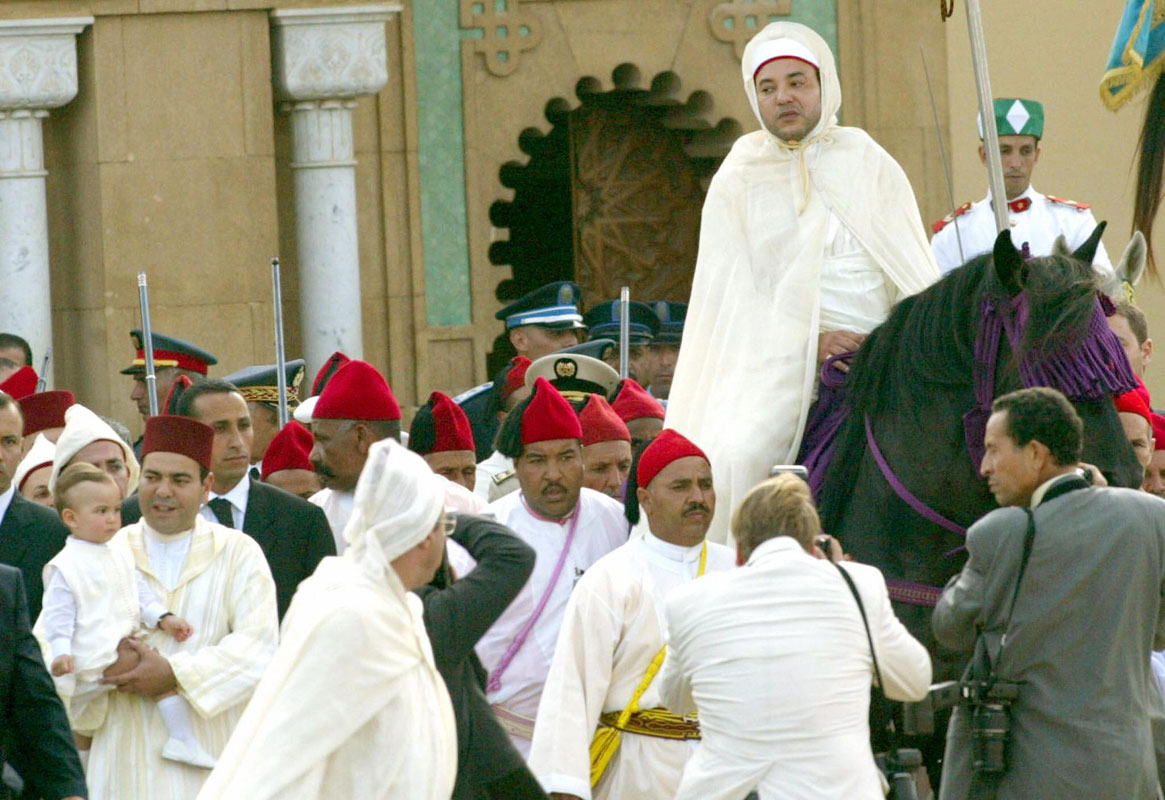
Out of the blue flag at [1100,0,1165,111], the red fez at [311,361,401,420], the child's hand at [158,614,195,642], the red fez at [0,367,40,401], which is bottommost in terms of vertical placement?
the child's hand at [158,614,195,642]

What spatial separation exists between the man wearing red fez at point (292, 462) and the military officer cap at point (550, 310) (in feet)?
10.8

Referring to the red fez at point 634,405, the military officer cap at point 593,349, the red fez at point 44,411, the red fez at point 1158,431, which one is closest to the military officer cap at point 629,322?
the military officer cap at point 593,349

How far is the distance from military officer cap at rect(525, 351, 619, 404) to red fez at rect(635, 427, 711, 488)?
2.61m

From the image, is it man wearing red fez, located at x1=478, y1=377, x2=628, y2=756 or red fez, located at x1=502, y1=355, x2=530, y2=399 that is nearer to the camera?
man wearing red fez, located at x1=478, y1=377, x2=628, y2=756

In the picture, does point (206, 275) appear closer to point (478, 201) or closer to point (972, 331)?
point (478, 201)

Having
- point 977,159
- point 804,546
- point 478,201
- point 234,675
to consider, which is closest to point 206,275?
point 478,201

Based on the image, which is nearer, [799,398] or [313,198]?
[799,398]

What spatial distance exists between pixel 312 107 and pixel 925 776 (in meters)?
7.45

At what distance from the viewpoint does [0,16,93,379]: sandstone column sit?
1369 centimetres

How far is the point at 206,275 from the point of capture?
14109mm

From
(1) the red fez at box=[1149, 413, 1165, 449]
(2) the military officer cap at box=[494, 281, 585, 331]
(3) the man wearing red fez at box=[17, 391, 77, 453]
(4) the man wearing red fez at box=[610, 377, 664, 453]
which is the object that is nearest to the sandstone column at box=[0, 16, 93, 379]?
(2) the military officer cap at box=[494, 281, 585, 331]

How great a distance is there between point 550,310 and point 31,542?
522cm

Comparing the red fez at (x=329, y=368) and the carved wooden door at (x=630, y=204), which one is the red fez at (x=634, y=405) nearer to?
the red fez at (x=329, y=368)

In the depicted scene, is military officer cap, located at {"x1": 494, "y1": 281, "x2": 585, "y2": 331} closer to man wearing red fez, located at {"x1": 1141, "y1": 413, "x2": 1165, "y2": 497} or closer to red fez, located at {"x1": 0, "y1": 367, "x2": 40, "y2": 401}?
red fez, located at {"x1": 0, "y1": 367, "x2": 40, "y2": 401}
